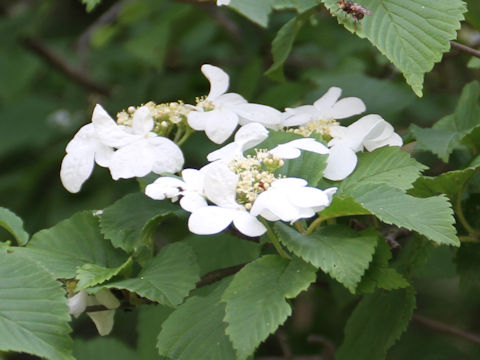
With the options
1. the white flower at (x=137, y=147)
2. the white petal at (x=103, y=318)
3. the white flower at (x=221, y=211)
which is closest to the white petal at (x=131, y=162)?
the white flower at (x=137, y=147)

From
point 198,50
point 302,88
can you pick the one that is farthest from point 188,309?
point 198,50

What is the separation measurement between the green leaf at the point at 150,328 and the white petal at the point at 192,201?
493 mm

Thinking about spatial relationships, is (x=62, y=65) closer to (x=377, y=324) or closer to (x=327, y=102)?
(x=327, y=102)

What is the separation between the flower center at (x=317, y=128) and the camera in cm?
105

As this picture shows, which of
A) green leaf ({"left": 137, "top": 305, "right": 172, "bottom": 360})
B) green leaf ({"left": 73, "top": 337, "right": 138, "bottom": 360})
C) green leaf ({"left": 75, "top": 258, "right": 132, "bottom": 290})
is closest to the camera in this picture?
green leaf ({"left": 75, "top": 258, "right": 132, "bottom": 290})

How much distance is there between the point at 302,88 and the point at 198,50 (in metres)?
0.66

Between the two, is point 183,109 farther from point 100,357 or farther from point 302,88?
point 100,357

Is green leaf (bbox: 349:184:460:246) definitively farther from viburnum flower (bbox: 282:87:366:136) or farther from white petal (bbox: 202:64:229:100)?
white petal (bbox: 202:64:229:100)

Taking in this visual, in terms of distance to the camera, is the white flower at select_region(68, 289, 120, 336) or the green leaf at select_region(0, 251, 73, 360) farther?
the white flower at select_region(68, 289, 120, 336)

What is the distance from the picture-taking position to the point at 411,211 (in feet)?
2.83

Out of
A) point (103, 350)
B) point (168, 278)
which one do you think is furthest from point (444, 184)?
point (103, 350)

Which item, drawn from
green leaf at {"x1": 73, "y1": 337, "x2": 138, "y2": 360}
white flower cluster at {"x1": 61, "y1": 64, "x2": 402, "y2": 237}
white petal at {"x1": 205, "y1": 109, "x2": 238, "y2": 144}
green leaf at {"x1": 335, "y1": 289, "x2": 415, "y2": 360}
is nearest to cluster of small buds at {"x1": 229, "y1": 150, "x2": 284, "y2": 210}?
white flower cluster at {"x1": 61, "y1": 64, "x2": 402, "y2": 237}

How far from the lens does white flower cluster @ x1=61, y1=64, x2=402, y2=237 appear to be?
840 mm

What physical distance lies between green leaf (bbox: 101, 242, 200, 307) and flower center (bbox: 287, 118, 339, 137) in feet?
0.77
